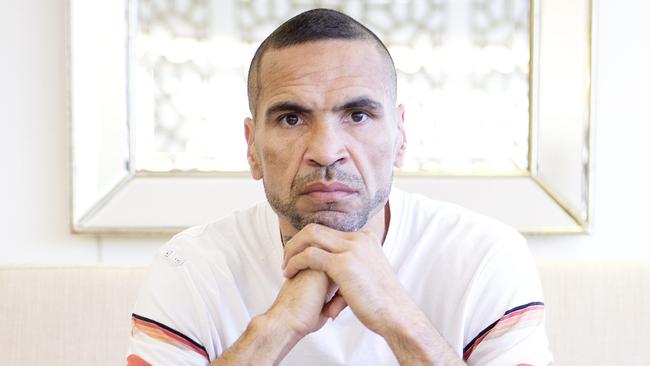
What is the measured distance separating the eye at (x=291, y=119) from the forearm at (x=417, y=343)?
363 millimetres

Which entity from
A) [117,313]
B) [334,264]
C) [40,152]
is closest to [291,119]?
[334,264]

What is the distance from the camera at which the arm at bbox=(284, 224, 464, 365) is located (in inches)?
49.0

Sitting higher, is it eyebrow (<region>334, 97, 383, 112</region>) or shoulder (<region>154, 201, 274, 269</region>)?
eyebrow (<region>334, 97, 383, 112</region>)

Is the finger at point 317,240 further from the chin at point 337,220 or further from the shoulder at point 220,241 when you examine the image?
the shoulder at point 220,241

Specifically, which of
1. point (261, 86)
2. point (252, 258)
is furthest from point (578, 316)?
point (261, 86)

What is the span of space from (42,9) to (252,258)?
0.92 meters

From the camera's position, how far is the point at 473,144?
79.2 inches

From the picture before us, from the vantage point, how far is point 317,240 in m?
1.30

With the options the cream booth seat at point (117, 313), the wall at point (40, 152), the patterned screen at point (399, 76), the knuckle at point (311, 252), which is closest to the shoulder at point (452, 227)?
the knuckle at point (311, 252)

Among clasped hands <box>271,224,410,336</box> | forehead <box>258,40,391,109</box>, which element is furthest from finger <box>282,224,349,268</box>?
forehead <box>258,40,391,109</box>

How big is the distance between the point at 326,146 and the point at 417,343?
13.2 inches

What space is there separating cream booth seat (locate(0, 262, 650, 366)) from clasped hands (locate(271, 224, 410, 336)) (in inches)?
21.2

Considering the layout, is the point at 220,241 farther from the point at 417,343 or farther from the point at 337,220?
the point at 417,343

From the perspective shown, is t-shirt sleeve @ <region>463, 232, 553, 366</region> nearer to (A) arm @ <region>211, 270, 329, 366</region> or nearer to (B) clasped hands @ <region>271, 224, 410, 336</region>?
(B) clasped hands @ <region>271, 224, 410, 336</region>
